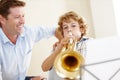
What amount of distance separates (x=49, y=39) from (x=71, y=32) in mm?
297

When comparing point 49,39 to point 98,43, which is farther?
point 49,39

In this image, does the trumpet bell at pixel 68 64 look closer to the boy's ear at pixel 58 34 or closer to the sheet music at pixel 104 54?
the sheet music at pixel 104 54

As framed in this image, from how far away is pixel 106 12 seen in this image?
1.76 meters

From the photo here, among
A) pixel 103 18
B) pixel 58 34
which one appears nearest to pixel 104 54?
pixel 58 34

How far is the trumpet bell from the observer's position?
1.16m

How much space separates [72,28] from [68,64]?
0.27 m

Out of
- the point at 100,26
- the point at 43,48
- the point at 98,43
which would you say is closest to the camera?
the point at 98,43

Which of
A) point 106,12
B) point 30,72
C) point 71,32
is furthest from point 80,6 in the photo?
point 30,72

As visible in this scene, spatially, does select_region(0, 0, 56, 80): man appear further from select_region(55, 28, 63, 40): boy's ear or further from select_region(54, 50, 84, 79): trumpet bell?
select_region(54, 50, 84, 79): trumpet bell

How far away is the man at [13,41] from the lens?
4.97ft

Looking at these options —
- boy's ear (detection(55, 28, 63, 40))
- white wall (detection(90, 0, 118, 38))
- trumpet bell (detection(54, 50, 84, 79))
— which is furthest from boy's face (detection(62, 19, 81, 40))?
white wall (detection(90, 0, 118, 38))

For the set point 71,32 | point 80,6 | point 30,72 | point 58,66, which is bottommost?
point 30,72

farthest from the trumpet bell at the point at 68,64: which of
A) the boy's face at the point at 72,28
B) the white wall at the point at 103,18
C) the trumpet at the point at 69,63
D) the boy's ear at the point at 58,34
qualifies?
the white wall at the point at 103,18

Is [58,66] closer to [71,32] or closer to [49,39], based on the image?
[71,32]
